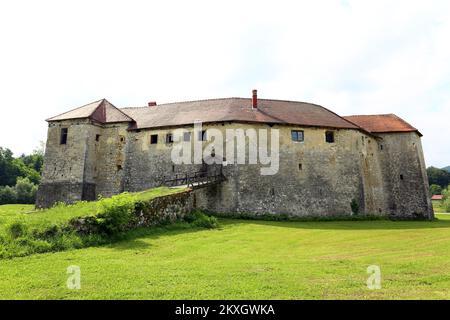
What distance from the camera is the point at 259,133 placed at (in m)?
27.6

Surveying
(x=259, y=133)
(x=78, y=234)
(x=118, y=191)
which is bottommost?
(x=78, y=234)

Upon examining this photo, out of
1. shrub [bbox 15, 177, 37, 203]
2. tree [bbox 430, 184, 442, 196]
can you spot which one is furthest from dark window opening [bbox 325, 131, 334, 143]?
tree [bbox 430, 184, 442, 196]

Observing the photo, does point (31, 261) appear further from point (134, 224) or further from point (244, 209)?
point (244, 209)

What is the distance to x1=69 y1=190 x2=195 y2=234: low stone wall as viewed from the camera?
14.5 metres

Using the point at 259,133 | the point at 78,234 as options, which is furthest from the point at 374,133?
the point at 78,234

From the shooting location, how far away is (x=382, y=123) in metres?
35.1

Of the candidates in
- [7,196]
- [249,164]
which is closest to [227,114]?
[249,164]

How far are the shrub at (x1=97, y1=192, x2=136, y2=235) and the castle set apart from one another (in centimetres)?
850

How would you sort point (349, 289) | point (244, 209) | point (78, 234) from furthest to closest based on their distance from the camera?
point (244, 209)
point (78, 234)
point (349, 289)

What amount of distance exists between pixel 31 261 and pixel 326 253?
10.2m

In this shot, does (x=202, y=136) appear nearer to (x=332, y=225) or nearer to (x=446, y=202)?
(x=332, y=225)

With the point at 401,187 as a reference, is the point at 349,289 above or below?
below

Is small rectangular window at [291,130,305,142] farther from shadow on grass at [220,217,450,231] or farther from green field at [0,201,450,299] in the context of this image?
green field at [0,201,450,299]

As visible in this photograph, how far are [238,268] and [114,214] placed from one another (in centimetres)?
718
